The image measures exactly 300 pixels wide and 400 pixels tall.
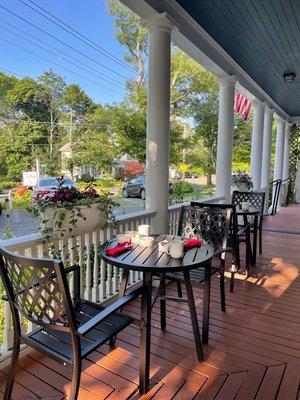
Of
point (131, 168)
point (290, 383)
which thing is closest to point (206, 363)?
point (290, 383)

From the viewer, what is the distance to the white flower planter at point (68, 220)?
7.11ft

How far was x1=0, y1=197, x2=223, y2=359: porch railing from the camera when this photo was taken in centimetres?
198

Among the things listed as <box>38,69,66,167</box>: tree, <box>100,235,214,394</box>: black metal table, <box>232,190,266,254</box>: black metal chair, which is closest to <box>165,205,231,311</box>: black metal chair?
<box>100,235,214,394</box>: black metal table

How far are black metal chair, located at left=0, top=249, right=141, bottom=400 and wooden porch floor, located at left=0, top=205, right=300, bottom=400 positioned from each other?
1.23 feet

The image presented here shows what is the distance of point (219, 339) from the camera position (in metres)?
2.32

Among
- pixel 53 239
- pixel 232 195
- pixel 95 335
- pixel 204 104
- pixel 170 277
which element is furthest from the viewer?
pixel 204 104

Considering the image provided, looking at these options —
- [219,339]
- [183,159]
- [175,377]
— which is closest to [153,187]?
[219,339]

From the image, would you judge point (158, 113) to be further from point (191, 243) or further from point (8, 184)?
point (8, 184)

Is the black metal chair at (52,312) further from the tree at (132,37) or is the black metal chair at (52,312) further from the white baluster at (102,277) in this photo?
the tree at (132,37)

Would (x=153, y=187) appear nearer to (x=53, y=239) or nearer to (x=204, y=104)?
(x=53, y=239)

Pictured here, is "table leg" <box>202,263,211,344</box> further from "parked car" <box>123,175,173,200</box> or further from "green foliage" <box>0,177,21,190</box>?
"parked car" <box>123,175,173,200</box>

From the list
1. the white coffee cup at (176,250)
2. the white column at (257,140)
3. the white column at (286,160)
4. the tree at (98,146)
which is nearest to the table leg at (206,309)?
the white coffee cup at (176,250)

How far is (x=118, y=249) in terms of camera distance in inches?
79.3

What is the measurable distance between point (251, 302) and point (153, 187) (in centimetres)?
149
